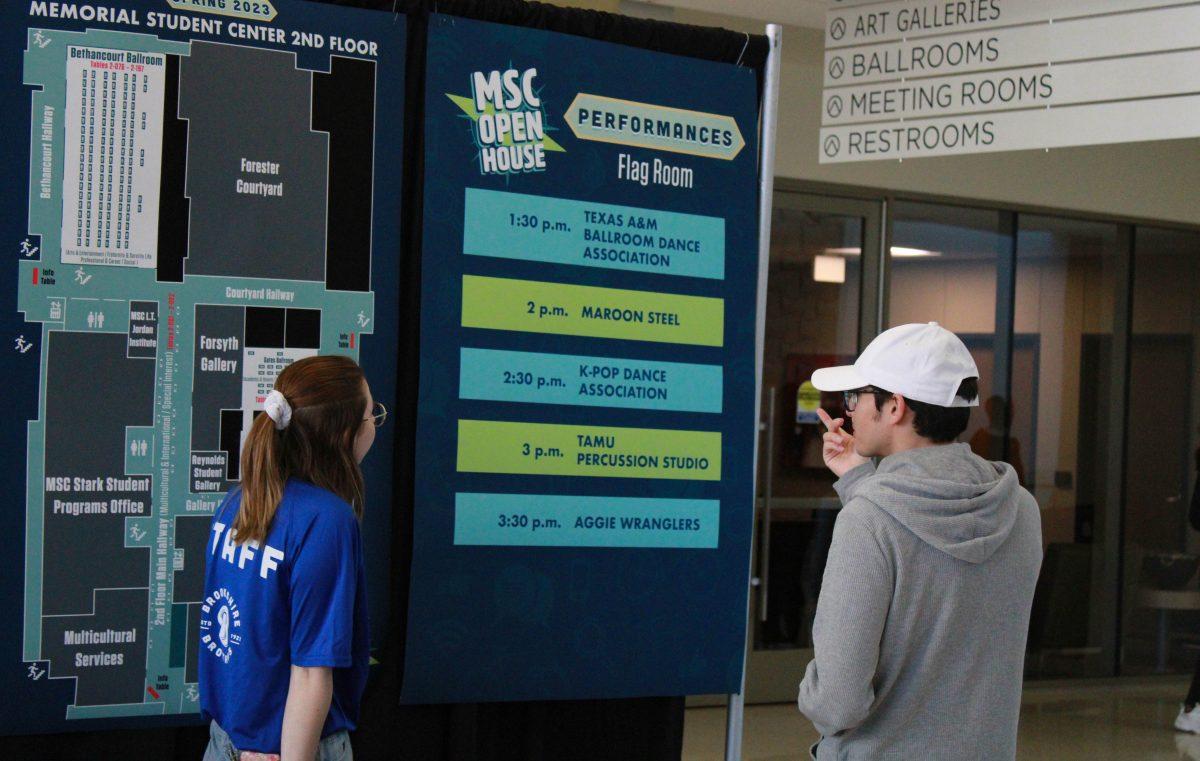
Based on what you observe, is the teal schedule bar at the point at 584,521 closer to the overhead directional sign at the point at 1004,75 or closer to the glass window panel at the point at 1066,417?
the overhead directional sign at the point at 1004,75

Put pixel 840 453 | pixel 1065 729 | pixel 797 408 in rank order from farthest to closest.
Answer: pixel 797 408, pixel 1065 729, pixel 840 453

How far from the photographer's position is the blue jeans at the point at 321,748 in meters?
2.28

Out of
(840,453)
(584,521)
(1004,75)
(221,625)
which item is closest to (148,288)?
(221,625)

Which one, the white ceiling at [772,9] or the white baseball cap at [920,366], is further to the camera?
the white ceiling at [772,9]

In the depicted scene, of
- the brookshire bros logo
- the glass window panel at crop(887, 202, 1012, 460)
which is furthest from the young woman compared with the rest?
the glass window panel at crop(887, 202, 1012, 460)

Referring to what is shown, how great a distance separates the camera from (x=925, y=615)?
202cm

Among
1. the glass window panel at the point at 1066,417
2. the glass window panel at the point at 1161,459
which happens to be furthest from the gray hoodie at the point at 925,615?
the glass window panel at the point at 1161,459

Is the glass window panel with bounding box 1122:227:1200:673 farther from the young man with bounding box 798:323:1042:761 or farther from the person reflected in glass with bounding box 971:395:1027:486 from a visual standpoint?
the young man with bounding box 798:323:1042:761

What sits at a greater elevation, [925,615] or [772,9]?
[772,9]

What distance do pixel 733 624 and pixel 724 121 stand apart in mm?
1436

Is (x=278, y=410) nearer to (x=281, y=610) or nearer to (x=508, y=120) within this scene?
(x=281, y=610)

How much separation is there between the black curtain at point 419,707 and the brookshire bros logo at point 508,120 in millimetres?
141

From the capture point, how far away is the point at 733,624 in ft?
11.6

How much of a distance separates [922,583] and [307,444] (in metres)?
1.10
